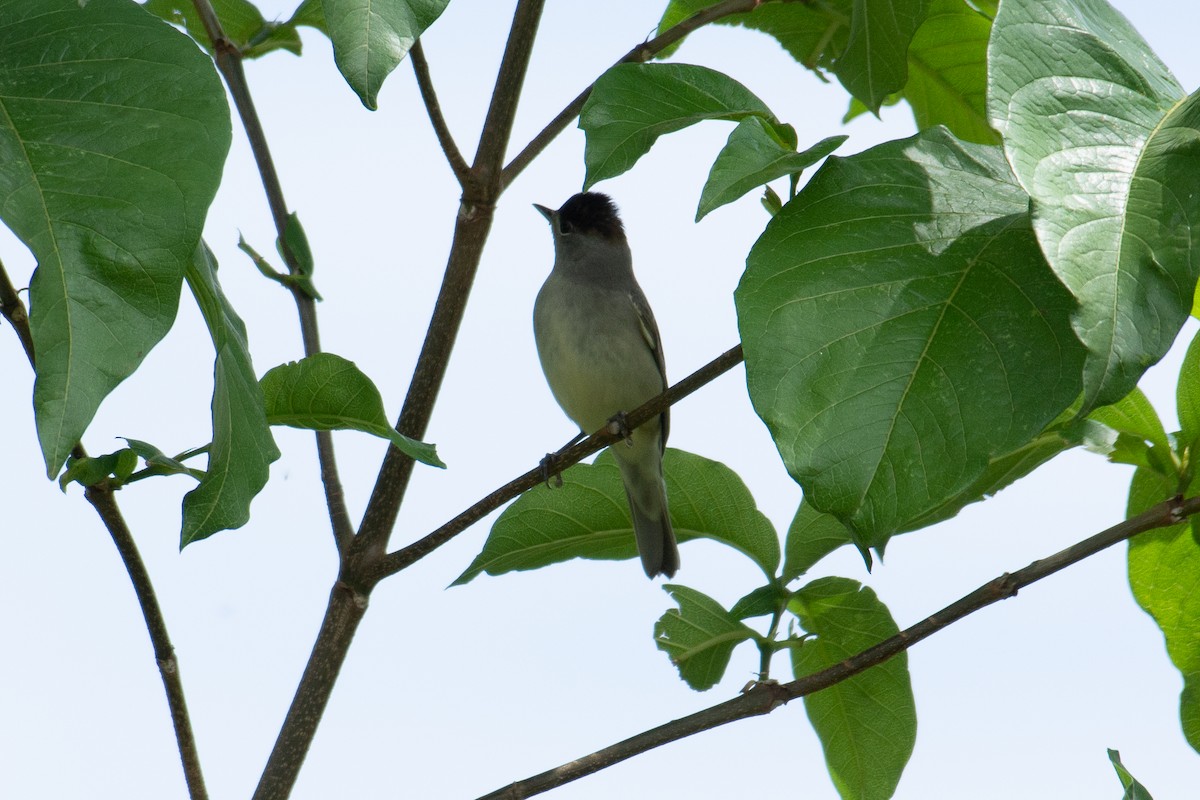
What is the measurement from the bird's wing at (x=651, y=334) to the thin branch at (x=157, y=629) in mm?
2760

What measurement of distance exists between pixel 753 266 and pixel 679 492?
61 centimetres

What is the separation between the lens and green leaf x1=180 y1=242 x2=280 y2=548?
4.17 ft

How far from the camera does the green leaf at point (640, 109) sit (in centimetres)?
129

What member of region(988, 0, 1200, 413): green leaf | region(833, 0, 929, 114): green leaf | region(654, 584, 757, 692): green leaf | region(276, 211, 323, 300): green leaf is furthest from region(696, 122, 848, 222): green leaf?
region(276, 211, 323, 300): green leaf

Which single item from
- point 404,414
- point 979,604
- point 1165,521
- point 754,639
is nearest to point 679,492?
point 754,639

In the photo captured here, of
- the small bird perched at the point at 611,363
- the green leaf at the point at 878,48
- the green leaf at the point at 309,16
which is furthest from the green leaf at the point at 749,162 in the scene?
the small bird perched at the point at 611,363

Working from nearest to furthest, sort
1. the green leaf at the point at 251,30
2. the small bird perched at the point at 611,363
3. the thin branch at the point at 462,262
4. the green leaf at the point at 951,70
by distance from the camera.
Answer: the thin branch at the point at 462,262
the green leaf at the point at 951,70
the green leaf at the point at 251,30
the small bird perched at the point at 611,363

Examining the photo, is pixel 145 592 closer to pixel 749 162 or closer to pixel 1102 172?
pixel 749 162

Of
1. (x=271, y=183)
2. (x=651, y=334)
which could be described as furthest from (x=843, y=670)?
(x=651, y=334)

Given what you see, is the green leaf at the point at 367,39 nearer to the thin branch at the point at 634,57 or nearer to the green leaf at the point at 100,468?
the green leaf at the point at 100,468

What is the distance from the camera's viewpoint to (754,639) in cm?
173

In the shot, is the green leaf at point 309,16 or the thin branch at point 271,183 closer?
the thin branch at point 271,183

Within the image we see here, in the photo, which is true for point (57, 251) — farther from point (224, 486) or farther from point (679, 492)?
point (679, 492)

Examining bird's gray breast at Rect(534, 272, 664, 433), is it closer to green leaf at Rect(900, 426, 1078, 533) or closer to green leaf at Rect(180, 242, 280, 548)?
green leaf at Rect(900, 426, 1078, 533)
